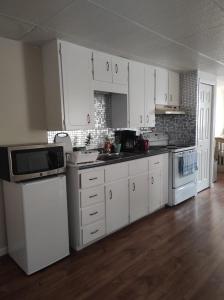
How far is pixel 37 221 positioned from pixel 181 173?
7.97 feet

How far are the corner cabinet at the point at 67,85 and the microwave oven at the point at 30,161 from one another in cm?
39

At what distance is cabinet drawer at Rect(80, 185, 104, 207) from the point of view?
2.48 meters

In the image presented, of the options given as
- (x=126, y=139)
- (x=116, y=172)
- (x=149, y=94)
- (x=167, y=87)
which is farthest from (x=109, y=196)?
(x=167, y=87)

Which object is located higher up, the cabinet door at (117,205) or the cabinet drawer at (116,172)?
the cabinet drawer at (116,172)

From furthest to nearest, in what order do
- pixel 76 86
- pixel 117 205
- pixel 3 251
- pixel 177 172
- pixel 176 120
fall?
pixel 176 120, pixel 177 172, pixel 117 205, pixel 76 86, pixel 3 251

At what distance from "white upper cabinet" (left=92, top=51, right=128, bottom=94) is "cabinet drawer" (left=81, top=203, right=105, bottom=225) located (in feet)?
4.68

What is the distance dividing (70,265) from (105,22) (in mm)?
2344

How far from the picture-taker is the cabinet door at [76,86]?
8.34ft

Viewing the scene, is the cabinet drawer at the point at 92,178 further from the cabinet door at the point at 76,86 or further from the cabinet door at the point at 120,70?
the cabinet door at the point at 120,70

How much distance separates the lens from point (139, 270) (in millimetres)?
2188

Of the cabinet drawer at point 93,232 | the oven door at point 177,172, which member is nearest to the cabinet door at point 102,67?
the oven door at point 177,172

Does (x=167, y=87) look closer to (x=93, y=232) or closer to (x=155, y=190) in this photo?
(x=155, y=190)

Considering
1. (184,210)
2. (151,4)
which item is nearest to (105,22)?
(151,4)

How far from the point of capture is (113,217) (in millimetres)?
2828
